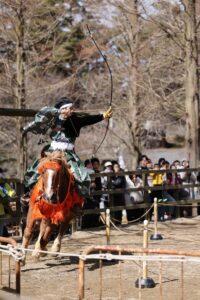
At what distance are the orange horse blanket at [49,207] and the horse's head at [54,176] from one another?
0.40 ft

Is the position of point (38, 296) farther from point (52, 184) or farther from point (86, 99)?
point (86, 99)

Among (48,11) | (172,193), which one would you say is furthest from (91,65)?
(172,193)

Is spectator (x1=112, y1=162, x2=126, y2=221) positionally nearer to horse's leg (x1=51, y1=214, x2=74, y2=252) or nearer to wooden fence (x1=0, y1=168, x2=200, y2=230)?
wooden fence (x1=0, y1=168, x2=200, y2=230)

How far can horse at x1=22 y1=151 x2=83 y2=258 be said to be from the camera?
8.88 metres

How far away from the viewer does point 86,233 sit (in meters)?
13.0

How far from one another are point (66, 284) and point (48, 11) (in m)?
11.5

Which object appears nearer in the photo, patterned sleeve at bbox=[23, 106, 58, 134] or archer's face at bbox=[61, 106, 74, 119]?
patterned sleeve at bbox=[23, 106, 58, 134]

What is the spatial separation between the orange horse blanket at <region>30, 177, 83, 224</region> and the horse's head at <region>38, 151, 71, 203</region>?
12 cm

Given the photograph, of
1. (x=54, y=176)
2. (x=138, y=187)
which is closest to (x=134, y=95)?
(x=138, y=187)

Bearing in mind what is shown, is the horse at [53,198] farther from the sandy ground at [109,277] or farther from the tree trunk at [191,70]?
the tree trunk at [191,70]

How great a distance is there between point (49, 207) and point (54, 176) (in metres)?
0.56

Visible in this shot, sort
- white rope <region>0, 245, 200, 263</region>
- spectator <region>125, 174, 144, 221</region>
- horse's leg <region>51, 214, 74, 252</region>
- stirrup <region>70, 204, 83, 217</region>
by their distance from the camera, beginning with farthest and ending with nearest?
spectator <region>125, 174, 144, 221</region>
stirrup <region>70, 204, 83, 217</region>
horse's leg <region>51, 214, 74, 252</region>
white rope <region>0, 245, 200, 263</region>

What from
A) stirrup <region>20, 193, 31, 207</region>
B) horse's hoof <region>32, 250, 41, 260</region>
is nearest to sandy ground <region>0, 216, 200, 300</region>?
horse's hoof <region>32, 250, 41, 260</region>

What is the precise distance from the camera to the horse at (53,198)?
888cm
